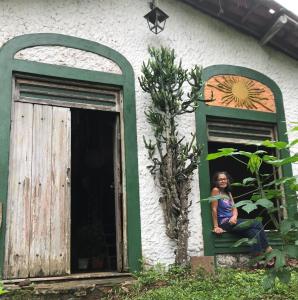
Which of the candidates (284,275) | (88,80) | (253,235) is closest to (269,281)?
(284,275)

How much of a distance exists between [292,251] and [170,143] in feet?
12.1

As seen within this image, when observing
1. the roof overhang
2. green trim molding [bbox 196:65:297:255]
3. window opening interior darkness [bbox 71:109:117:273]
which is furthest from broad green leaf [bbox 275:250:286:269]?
window opening interior darkness [bbox 71:109:117:273]

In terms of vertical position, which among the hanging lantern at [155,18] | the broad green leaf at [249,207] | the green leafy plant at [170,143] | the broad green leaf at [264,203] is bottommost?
the broad green leaf at [249,207]

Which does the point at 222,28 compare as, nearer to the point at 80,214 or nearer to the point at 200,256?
the point at 200,256

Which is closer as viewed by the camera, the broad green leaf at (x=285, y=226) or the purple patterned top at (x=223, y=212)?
the broad green leaf at (x=285, y=226)

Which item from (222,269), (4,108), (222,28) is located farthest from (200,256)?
(222,28)

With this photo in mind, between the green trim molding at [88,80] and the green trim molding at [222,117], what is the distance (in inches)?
44.2

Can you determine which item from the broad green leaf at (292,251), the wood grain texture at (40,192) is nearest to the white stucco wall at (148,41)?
the wood grain texture at (40,192)

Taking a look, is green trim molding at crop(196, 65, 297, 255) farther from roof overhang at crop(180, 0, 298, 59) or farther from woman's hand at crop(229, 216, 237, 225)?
roof overhang at crop(180, 0, 298, 59)

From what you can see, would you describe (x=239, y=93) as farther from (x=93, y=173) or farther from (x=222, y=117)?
(x=93, y=173)

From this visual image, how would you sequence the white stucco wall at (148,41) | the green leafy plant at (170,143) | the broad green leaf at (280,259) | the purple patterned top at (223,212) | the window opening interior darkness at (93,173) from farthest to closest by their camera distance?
the window opening interior darkness at (93,173), the purple patterned top at (223,212), the green leafy plant at (170,143), the white stucco wall at (148,41), the broad green leaf at (280,259)

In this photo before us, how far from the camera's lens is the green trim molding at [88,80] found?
5.80 m

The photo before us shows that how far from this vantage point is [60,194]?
601cm

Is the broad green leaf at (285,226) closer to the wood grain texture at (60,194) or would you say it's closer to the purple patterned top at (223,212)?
the wood grain texture at (60,194)
